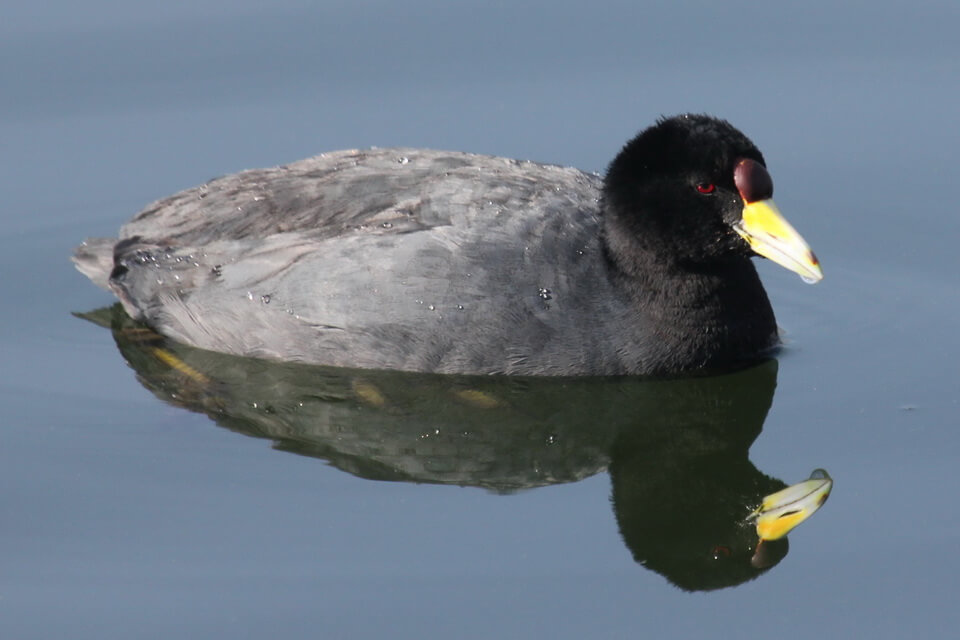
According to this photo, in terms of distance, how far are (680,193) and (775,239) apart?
597 millimetres

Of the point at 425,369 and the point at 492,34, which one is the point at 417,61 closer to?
the point at 492,34

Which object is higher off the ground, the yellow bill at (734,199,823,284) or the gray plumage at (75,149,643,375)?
the yellow bill at (734,199,823,284)

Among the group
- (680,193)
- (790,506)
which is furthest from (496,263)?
(790,506)

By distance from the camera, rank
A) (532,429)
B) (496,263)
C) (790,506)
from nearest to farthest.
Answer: (790,506)
(532,429)
(496,263)

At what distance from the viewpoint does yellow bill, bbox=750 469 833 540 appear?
8.12 metres

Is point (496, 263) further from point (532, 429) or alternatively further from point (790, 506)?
point (790, 506)

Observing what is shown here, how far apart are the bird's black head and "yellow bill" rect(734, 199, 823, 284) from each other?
0.07m

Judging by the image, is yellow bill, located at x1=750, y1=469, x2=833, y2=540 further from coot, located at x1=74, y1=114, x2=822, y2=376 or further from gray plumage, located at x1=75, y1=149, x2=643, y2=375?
gray plumage, located at x1=75, y1=149, x2=643, y2=375

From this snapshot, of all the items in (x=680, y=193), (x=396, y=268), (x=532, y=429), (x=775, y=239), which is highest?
(x=680, y=193)

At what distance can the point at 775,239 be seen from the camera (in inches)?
362

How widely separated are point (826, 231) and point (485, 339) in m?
2.92

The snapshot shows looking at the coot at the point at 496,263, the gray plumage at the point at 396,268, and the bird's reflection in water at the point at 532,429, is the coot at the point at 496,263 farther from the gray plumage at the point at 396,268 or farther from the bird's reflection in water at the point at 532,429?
the bird's reflection in water at the point at 532,429

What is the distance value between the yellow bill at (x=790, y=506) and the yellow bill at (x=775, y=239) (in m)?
1.18

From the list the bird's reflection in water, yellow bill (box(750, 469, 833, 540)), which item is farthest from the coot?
yellow bill (box(750, 469, 833, 540))
